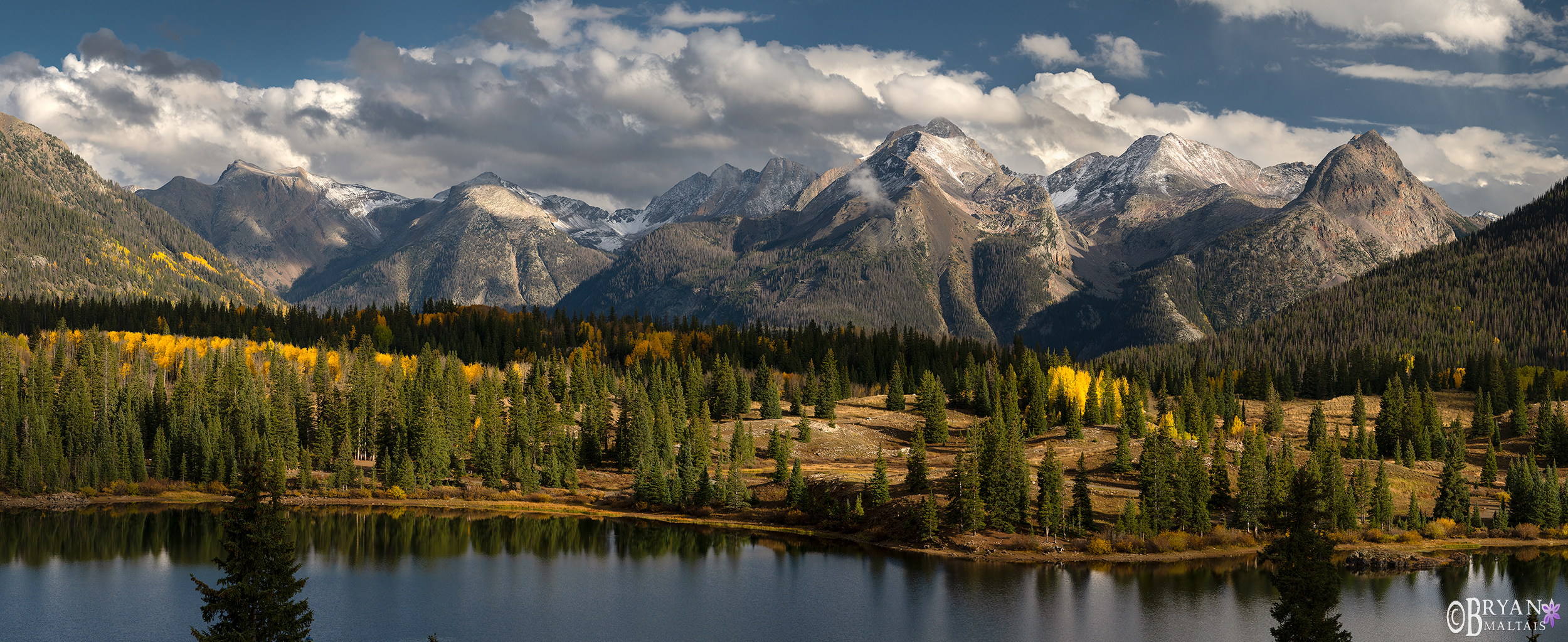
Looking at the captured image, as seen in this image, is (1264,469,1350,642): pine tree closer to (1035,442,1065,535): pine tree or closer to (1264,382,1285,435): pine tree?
(1035,442,1065,535): pine tree

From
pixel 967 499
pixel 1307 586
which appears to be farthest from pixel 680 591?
pixel 1307 586

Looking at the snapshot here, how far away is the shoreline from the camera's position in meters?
113

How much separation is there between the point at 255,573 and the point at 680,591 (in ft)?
168

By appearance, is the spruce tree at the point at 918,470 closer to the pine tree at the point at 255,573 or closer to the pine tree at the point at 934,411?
the pine tree at the point at 934,411

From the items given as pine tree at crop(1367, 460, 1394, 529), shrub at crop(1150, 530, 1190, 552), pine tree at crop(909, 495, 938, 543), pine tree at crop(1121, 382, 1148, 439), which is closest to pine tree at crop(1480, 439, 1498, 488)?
pine tree at crop(1367, 460, 1394, 529)

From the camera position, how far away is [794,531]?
132750mm

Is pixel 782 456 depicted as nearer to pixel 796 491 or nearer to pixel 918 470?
pixel 796 491

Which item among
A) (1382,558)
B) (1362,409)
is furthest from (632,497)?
(1362,409)

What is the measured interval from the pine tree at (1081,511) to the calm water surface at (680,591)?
910 cm

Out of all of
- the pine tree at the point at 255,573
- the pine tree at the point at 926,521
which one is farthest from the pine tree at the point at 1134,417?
the pine tree at the point at 255,573

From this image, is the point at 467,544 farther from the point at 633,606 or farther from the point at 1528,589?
the point at 1528,589

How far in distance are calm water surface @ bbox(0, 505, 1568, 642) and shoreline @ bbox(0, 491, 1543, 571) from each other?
293 cm

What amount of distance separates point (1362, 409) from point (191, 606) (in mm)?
173133

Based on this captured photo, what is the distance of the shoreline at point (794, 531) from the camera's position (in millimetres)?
112750
